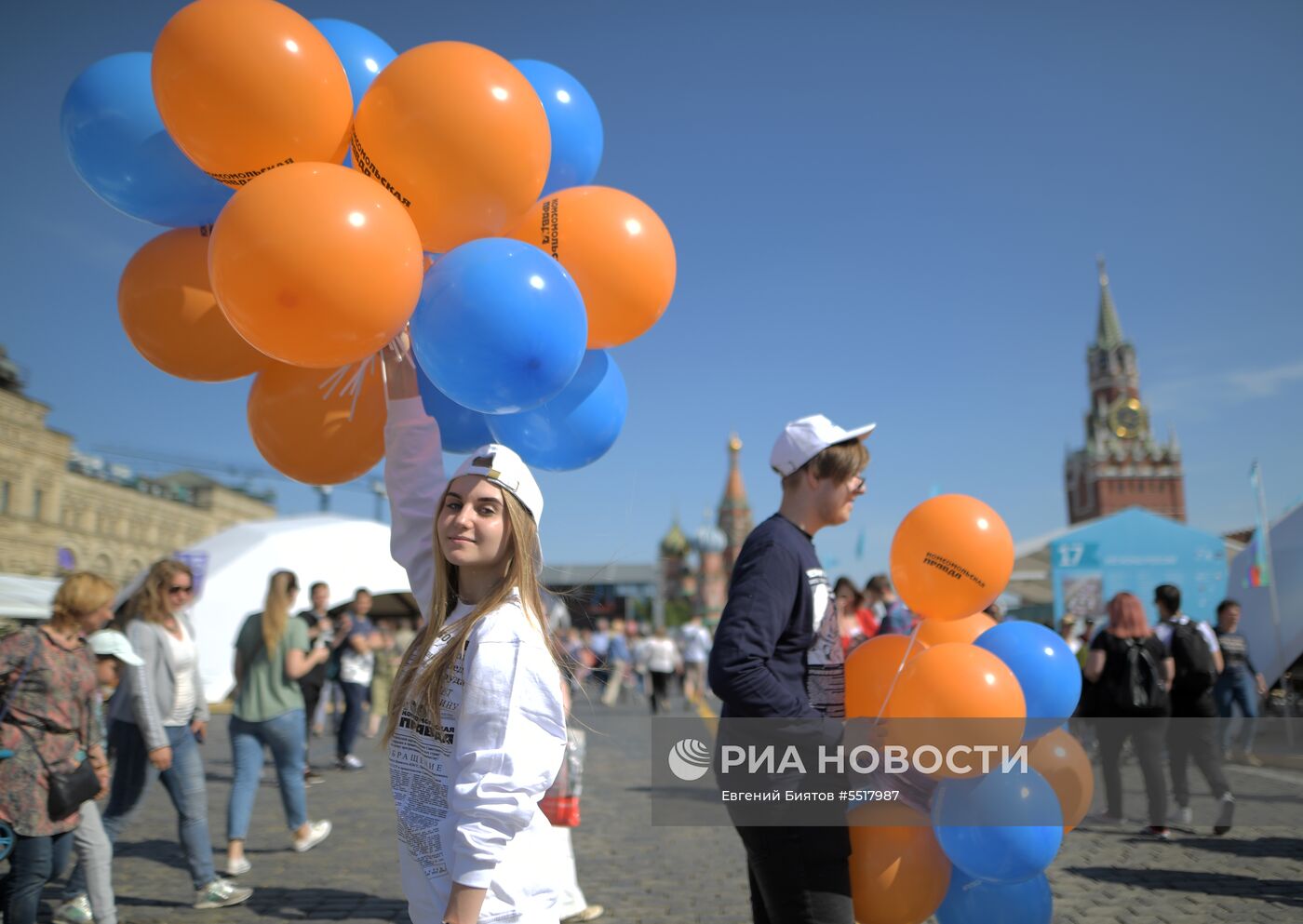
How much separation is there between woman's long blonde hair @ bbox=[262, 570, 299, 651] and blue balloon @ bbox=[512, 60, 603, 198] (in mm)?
3830

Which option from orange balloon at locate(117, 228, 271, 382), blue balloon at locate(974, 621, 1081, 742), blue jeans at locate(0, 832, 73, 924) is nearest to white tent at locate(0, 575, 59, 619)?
blue jeans at locate(0, 832, 73, 924)

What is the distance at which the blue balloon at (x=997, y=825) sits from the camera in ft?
8.89

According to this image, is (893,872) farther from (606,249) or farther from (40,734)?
(40,734)

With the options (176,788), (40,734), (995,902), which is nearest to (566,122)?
(995,902)

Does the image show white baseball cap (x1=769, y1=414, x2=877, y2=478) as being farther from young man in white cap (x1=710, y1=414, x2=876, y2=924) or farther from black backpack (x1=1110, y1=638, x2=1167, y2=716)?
black backpack (x1=1110, y1=638, x2=1167, y2=716)

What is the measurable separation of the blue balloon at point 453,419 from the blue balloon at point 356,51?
912mm

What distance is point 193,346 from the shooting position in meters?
2.83

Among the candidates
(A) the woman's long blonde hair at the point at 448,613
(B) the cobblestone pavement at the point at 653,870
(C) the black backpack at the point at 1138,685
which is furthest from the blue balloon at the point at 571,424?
(C) the black backpack at the point at 1138,685

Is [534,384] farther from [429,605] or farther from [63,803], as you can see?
[63,803]

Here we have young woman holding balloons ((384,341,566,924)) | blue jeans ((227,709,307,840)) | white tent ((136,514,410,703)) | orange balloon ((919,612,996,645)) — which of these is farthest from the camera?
white tent ((136,514,410,703))

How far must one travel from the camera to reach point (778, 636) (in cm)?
252

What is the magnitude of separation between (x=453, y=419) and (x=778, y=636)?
124 cm


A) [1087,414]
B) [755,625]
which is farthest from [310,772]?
[1087,414]

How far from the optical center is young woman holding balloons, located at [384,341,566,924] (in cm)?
170
